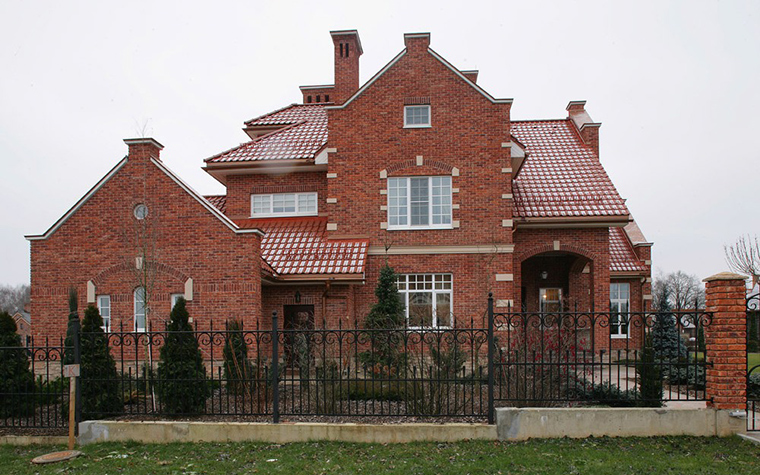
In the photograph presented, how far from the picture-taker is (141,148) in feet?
51.2

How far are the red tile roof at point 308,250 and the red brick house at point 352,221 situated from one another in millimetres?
53

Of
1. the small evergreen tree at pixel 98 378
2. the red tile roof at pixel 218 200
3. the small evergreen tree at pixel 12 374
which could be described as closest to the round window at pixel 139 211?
the red tile roof at pixel 218 200

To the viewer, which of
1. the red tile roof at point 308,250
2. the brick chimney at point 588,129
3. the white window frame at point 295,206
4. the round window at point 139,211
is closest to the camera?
the round window at point 139,211

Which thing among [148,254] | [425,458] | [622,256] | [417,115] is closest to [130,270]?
[148,254]

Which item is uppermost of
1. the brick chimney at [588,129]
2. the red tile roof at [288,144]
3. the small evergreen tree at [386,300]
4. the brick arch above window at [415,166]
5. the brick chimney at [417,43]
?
the brick chimney at [417,43]

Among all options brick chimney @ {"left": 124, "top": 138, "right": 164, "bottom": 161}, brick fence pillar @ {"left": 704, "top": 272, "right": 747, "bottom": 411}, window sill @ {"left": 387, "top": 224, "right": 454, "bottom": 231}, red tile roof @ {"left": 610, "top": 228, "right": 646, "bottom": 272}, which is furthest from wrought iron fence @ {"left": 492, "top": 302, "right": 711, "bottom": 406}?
red tile roof @ {"left": 610, "top": 228, "right": 646, "bottom": 272}

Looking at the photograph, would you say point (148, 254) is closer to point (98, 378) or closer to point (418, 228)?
point (98, 378)

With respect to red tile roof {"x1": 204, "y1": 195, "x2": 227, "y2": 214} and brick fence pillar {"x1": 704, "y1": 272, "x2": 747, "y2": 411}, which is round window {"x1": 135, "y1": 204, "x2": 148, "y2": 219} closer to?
red tile roof {"x1": 204, "y1": 195, "x2": 227, "y2": 214}

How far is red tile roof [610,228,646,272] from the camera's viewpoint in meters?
22.6

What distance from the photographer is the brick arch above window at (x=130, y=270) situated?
1555 cm

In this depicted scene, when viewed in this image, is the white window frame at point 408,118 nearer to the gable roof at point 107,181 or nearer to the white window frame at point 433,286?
the white window frame at point 433,286

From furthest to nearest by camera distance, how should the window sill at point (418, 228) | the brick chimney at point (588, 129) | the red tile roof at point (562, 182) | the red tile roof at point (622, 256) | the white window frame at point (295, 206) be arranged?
the brick chimney at point (588, 129) → the red tile roof at point (622, 256) → the white window frame at point (295, 206) → the red tile roof at point (562, 182) → the window sill at point (418, 228)

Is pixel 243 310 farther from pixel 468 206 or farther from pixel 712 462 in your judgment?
pixel 712 462

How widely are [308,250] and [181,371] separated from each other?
8199 mm
